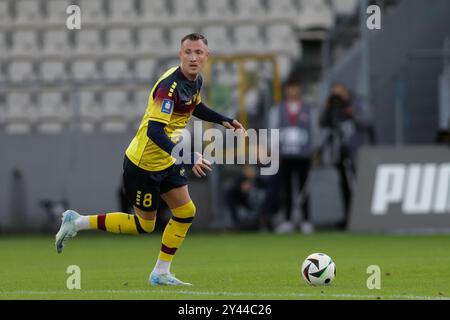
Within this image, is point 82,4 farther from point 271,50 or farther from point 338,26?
point 338,26

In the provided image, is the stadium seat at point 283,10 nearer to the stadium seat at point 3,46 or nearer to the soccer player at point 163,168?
the stadium seat at point 3,46

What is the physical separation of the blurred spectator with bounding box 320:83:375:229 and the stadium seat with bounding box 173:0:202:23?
901 cm

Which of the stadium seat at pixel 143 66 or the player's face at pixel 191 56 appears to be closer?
the player's face at pixel 191 56

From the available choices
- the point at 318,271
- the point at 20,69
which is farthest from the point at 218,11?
the point at 318,271

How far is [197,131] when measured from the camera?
19.7 metres

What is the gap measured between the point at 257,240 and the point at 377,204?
2.06 meters

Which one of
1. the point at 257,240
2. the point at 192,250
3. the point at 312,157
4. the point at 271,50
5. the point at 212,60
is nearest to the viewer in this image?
the point at 192,250

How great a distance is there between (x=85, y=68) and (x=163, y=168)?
1844 cm

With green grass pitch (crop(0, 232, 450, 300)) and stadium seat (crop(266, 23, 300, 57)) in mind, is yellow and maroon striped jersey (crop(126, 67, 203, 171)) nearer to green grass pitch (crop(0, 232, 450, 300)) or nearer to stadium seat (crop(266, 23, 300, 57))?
green grass pitch (crop(0, 232, 450, 300))

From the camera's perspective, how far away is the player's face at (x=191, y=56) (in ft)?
29.0

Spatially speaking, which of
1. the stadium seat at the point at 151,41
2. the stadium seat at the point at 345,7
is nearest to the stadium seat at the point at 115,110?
the stadium seat at the point at 151,41

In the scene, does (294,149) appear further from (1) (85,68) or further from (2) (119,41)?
(2) (119,41)

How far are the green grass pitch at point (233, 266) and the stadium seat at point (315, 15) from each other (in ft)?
30.5
